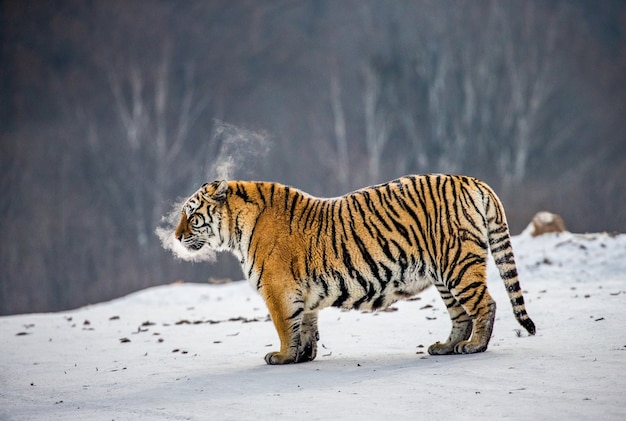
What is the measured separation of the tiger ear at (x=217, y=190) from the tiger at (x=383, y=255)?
0.04 meters

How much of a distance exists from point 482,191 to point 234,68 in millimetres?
31028

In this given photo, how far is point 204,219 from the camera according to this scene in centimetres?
767

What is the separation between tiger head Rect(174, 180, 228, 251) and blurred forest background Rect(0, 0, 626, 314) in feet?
73.9

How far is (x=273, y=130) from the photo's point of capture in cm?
3550

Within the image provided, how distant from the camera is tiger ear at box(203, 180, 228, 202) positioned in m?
7.61

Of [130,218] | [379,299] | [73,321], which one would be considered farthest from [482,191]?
[130,218]

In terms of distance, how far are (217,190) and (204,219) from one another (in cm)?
28

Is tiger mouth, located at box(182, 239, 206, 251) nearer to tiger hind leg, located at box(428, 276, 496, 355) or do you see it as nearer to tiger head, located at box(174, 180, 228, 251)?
tiger head, located at box(174, 180, 228, 251)

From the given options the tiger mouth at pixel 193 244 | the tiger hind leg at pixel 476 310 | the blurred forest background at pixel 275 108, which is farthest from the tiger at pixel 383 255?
the blurred forest background at pixel 275 108

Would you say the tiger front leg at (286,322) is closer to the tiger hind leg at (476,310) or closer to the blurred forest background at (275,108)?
the tiger hind leg at (476,310)

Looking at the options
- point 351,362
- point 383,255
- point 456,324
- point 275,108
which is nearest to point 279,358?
point 351,362

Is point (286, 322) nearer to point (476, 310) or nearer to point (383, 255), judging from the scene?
point (383, 255)

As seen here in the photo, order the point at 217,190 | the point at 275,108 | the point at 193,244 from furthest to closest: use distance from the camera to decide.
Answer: the point at 275,108 → the point at 193,244 → the point at 217,190

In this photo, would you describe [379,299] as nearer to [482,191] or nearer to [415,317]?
[482,191]
